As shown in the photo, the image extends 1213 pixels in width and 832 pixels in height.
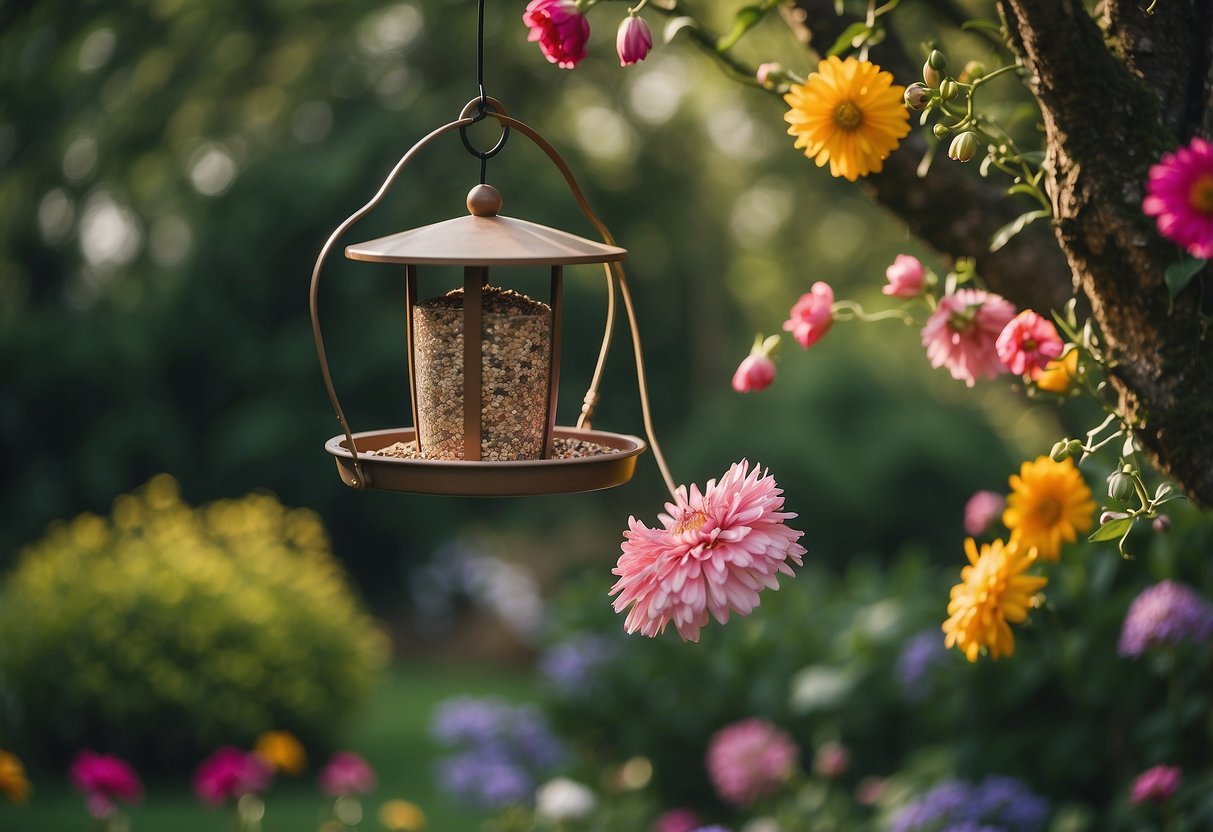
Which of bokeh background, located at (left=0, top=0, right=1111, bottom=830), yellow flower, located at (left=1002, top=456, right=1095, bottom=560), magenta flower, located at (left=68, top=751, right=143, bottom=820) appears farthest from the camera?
bokeh background, located at (left=0, top=0, right=1111, bottom=830)

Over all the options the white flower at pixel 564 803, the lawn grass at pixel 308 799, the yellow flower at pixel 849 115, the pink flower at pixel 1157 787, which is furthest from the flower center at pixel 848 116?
the lawn grass at pixel 308 799

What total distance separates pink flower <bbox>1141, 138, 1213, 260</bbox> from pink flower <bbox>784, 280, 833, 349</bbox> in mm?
733

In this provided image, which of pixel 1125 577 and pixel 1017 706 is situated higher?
pixel 1125 577

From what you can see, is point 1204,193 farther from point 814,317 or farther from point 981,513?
point 981,513

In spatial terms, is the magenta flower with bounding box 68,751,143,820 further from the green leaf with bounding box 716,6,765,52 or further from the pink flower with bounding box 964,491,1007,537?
the green leaf with bounding box 716,6,765,52

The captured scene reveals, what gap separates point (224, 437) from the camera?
28.7 ft

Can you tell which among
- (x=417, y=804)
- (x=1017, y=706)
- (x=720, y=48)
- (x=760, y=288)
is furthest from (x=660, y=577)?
(x=760, y=288)

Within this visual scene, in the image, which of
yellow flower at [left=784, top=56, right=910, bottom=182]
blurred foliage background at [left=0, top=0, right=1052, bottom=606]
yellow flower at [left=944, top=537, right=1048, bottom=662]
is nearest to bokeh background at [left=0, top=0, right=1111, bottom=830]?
blurred foliage background at [left=0, top=0, right=1052, bottom=606]

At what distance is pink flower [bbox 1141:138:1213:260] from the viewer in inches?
41.8

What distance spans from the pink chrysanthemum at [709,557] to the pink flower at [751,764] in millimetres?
2102

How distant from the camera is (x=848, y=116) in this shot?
1466 mm

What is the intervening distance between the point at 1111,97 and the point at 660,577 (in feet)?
2.43

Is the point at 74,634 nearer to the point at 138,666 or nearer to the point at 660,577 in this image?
the point at 138,666

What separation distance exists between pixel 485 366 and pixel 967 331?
0.69m
